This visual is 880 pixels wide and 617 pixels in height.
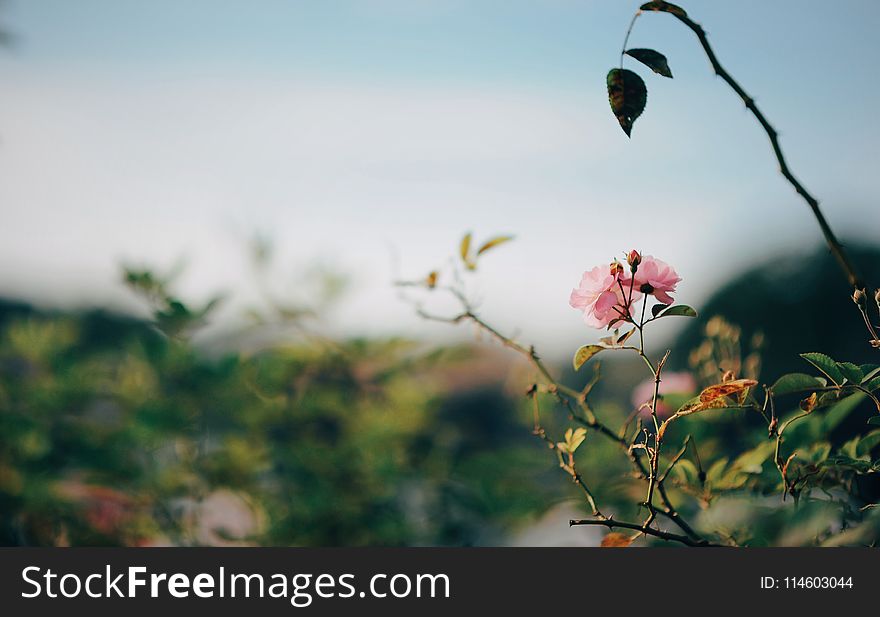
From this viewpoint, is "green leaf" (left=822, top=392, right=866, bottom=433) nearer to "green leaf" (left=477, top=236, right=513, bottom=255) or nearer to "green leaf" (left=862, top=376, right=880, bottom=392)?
"green leaf" (left=862, top=376, right=880, bottom=392)

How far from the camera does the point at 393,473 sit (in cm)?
166

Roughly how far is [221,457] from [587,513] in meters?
0.90

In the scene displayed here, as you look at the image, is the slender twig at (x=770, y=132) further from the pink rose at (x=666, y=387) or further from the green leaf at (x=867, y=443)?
the pink rose at (x=666, y=387)

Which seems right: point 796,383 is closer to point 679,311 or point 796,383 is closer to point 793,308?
point 679,311

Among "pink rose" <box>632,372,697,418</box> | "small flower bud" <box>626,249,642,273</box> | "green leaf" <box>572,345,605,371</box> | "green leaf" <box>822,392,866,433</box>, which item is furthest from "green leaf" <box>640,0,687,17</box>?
"pink rose" <box>632,372,697,418</box>

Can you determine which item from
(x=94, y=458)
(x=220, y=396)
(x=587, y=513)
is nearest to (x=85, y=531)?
(x=94, y=458)

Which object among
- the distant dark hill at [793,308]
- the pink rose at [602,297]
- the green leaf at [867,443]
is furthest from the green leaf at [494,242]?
the distant dark hill at [793,308]

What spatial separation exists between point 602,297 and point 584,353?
8 cm

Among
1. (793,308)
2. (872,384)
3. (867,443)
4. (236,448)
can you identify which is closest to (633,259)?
(872,384)

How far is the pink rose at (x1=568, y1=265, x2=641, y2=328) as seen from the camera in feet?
2.56

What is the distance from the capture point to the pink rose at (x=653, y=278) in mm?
788

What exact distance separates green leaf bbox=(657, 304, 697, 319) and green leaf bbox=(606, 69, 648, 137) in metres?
0.21

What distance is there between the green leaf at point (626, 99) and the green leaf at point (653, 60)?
0.07 feet

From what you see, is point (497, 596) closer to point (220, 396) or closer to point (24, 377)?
point (220, 396)
